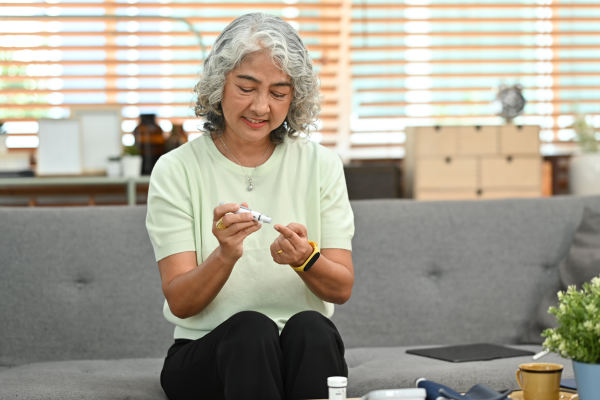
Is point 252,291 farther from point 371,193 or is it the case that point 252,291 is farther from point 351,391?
point 371,193

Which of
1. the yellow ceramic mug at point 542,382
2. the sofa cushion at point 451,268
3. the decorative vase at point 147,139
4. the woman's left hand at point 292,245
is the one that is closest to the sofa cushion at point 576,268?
the sofa cushion at point 451,268

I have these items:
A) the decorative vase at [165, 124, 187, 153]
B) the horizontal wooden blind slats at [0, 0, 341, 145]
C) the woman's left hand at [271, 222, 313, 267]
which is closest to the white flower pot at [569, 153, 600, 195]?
the horizontal wooden blind slats at [0, 0, 341, 145]

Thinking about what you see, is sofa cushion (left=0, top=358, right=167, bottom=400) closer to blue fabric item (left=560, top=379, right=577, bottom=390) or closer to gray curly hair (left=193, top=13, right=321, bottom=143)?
gray curly hair (left=193, top=13, right=321, bottom=143)

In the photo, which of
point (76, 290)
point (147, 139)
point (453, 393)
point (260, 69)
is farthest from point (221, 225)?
point (147, 139)

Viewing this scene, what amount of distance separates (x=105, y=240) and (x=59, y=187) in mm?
1372

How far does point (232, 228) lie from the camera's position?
1.26 m

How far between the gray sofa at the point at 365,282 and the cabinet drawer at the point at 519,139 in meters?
0.82

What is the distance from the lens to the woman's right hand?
125 centimetres

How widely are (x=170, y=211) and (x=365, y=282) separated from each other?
2.44 ft

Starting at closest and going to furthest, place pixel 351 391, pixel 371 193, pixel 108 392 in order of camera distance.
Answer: pixel 108 392 → pixel 351 391 → pixel 371 193

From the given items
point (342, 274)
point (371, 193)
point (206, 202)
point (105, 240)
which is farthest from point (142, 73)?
point (342, 274)

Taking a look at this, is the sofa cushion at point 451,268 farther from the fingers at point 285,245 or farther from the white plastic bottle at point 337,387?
the white plastic bottle at point 337,387

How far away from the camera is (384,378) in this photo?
61.0 inches

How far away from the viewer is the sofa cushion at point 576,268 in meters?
A: 1.91
